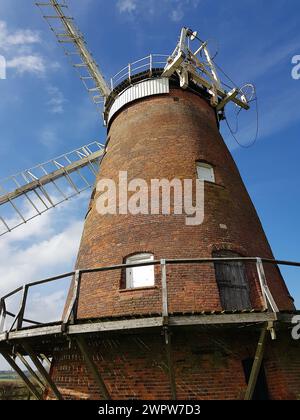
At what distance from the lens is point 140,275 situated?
779 cm

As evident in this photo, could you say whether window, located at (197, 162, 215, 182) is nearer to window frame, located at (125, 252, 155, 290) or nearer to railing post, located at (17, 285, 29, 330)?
window frame, located at (125, 252, 155, 290)

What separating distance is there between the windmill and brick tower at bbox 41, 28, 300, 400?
0.07 ft

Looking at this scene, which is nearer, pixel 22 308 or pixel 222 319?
pixel 222 319

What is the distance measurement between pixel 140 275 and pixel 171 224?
4.59ft

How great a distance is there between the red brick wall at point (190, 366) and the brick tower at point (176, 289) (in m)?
0.02

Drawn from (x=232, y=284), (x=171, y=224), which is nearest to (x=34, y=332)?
(x=171, y=224)

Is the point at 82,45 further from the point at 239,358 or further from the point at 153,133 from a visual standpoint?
the point at 239,358

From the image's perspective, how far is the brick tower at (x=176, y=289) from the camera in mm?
5750

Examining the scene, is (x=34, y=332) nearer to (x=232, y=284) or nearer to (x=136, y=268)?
(x=136, y=268)

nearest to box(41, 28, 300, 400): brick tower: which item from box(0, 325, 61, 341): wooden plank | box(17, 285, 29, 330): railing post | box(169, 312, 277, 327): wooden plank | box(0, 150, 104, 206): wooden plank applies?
box(169, 312, 277, 327): wooden plank

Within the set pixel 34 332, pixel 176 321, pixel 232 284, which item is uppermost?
pixel 232 284
